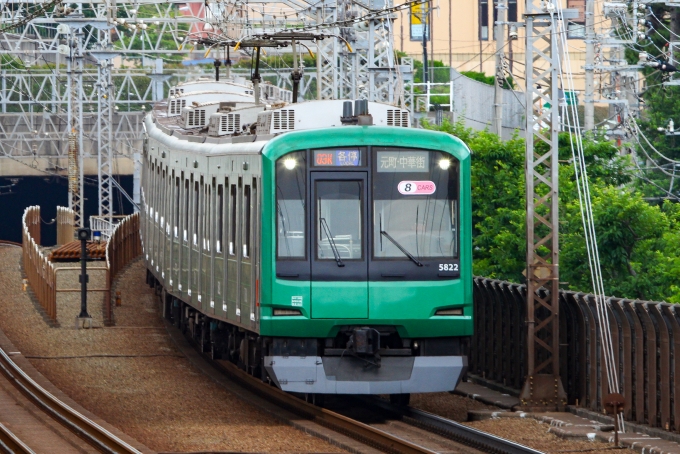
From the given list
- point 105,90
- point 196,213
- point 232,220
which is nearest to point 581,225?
point 196,213

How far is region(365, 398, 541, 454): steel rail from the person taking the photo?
1135cm

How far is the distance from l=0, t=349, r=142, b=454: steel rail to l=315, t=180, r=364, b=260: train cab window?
2668 mm

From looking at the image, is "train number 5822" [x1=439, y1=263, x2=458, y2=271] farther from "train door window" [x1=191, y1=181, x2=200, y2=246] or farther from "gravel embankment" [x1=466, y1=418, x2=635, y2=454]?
"train door window" [x1=191, y1=181, x2=200, y2=246]

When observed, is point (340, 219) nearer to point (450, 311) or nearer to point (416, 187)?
point (416, 187)

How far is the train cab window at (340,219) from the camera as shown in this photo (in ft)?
43.5

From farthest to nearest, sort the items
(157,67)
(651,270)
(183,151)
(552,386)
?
1. (157,67)
2. (651,270)
3. (183,151)
4. (552,386)

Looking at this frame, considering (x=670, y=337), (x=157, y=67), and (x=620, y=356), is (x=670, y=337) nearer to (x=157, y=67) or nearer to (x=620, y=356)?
(x=620, y=356)

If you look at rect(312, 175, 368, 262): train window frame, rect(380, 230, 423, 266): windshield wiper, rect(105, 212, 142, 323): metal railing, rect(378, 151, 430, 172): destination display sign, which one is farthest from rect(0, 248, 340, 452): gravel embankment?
rect(378, 151, 430, 172): destination display sign

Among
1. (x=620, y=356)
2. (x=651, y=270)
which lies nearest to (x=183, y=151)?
(x=620, y=356)

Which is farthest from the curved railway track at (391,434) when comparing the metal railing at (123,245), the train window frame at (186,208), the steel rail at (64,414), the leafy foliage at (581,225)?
the metal railing at (123,245)

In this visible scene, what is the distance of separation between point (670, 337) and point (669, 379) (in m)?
0.38

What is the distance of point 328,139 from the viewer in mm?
13344

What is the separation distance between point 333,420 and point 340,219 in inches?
74.0

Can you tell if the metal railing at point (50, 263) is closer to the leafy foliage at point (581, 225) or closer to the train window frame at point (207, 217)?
the train window frame at point (207, 217)
